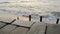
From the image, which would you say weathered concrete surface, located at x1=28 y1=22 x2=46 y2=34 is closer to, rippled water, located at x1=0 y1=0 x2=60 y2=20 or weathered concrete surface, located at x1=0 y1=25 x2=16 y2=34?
weathered concrete surface, located at x1=0 y1=25 x2=16 y2=34

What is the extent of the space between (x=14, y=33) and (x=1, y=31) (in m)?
0.08

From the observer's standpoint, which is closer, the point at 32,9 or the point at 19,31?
the point at 19,31

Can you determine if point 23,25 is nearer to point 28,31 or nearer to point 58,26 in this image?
point 28,31

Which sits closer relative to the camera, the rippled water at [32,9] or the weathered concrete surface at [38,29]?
the weathered concrete surface at [38,29]

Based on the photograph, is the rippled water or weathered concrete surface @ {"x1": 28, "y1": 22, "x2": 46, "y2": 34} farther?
the rippled water

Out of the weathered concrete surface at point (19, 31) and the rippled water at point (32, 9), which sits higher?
the weathered concrete surface at point (19, 31)

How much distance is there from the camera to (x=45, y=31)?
0.61 m

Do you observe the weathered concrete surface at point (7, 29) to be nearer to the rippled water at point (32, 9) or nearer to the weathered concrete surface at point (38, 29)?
the weathered concrete surface at point (38, 29)

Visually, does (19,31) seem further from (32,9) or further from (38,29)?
(32,9)

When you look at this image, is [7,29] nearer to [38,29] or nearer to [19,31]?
[19,31]

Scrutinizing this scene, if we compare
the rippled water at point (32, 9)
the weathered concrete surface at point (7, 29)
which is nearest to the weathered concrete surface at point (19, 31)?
the weathered concrete surface at point (7, 29)

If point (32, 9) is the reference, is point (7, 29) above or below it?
above

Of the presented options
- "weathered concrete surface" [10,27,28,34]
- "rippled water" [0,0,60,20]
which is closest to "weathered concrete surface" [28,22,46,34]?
"weathered concrete surface" [10,27,28,34]

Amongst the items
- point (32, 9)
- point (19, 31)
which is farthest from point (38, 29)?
point (32, 9)
